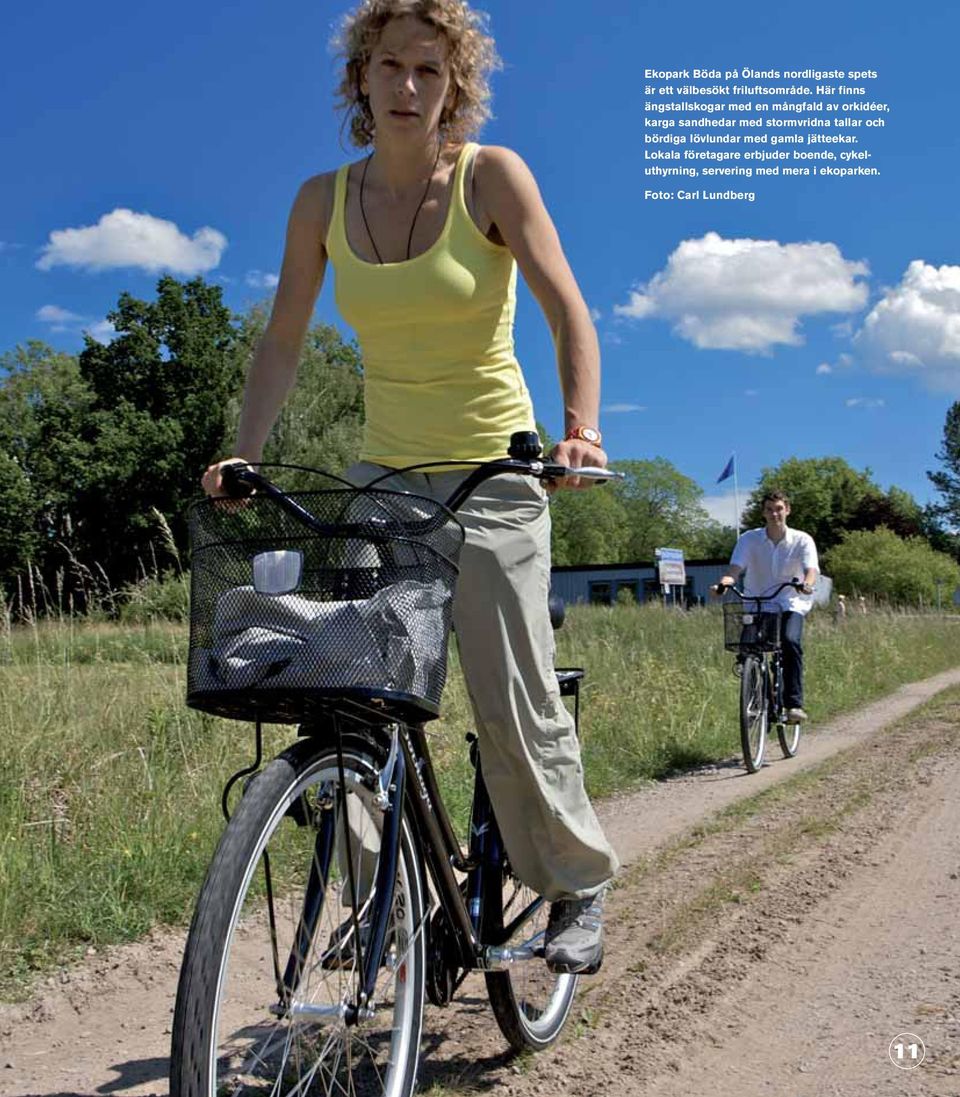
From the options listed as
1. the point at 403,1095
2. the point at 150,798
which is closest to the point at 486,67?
the point at 403,1095

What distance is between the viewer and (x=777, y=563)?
9570mm

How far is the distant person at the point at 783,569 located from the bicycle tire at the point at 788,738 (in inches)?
6.1

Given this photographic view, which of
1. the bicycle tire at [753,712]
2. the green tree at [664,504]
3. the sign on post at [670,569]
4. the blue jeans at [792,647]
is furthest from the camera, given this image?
the green tree at [664,504]

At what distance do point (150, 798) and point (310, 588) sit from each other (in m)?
3.22

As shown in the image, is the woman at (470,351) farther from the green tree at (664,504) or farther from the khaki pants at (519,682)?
the green tree at (664,504)

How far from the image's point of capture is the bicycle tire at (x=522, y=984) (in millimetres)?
2826

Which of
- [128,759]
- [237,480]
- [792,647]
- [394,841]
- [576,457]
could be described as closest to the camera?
[237,480]

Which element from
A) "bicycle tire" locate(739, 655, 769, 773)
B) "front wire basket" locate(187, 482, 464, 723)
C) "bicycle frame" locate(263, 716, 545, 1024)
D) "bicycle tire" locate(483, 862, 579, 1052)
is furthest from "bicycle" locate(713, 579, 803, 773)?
"front wire basket" locate(187, 482, 464, 723)

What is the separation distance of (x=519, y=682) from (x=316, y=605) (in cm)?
72

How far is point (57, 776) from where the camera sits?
5016 mm

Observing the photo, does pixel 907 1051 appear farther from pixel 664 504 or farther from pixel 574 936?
pixel 664 504

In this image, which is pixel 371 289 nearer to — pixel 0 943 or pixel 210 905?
pixel 210 905

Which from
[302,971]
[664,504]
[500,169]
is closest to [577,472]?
[500,169]

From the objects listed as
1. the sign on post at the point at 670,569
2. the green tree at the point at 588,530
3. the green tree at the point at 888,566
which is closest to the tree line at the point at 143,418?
the sign on post at the point at 670,569
